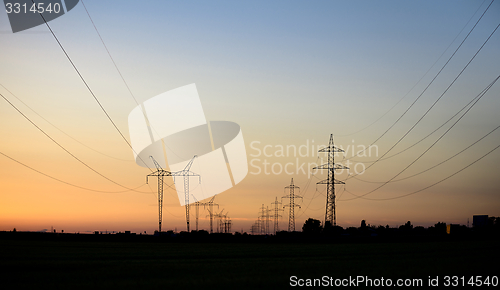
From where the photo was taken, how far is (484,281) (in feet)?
54.2

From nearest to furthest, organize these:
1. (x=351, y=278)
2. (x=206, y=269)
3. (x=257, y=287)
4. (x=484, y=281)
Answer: (x=257, y=287)
(x=484, y=281)
(x=351, y=278)
(x=206, y=269)

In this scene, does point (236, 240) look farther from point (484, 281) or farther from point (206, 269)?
point (484, 281)

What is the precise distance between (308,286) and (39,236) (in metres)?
73.6

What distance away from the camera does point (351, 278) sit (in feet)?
57.8

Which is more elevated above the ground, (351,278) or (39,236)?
(351,278)

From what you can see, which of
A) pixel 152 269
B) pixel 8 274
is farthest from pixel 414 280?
pixel 8 274

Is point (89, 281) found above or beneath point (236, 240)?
above

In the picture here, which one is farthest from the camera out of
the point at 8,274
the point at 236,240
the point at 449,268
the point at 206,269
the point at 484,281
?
the point at 236,240

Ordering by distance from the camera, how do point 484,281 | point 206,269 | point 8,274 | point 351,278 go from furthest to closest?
point 206,269
point 8,274
point 351,278
point 484,281

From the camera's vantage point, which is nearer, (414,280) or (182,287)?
(182,287)

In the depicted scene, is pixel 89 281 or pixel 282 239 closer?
pixel 89 281

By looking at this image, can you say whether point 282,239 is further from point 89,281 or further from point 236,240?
point 89,281

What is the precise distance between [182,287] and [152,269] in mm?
6928

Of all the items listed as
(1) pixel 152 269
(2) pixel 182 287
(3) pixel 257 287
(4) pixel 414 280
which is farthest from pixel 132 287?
(4) pixel 414 280
